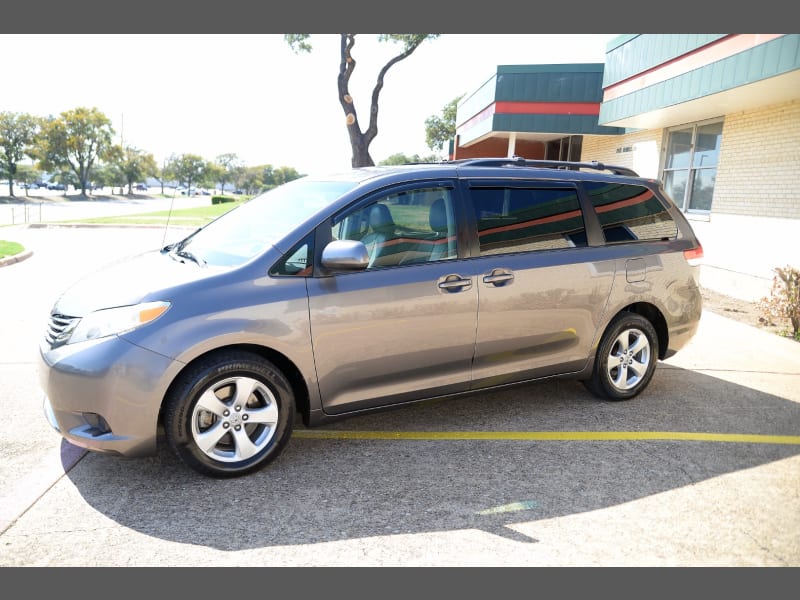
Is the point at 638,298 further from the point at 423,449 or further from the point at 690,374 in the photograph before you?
the point at 423,449

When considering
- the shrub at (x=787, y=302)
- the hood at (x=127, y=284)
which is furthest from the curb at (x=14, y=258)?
the shrub at (x=787, y=302)

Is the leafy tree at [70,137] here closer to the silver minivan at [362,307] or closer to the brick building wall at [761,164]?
the brick building wall at [761,164]

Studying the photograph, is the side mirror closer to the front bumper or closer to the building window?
the front bumper

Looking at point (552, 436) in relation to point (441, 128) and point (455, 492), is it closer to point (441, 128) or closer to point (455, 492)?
point (455, 492)

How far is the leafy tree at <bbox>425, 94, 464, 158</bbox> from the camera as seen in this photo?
59.5 meters

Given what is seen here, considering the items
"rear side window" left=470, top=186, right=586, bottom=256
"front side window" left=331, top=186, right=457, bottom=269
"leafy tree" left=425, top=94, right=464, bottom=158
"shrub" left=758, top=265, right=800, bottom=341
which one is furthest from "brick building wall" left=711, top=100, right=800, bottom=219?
"leafy tree" left=425, top=94, right=464, bottom=158

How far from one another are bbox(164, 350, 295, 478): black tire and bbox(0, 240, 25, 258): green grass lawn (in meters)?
11.0

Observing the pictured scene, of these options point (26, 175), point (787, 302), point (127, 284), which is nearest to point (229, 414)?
point (127, 284)

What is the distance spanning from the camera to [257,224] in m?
4.23

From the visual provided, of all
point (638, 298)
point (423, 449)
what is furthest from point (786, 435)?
point (423, 449)

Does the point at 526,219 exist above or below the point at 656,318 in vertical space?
above

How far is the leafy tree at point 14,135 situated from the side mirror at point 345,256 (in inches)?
3148

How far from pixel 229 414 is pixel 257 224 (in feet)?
4.44

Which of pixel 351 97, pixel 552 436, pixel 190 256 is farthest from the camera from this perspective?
pixel 351 97
